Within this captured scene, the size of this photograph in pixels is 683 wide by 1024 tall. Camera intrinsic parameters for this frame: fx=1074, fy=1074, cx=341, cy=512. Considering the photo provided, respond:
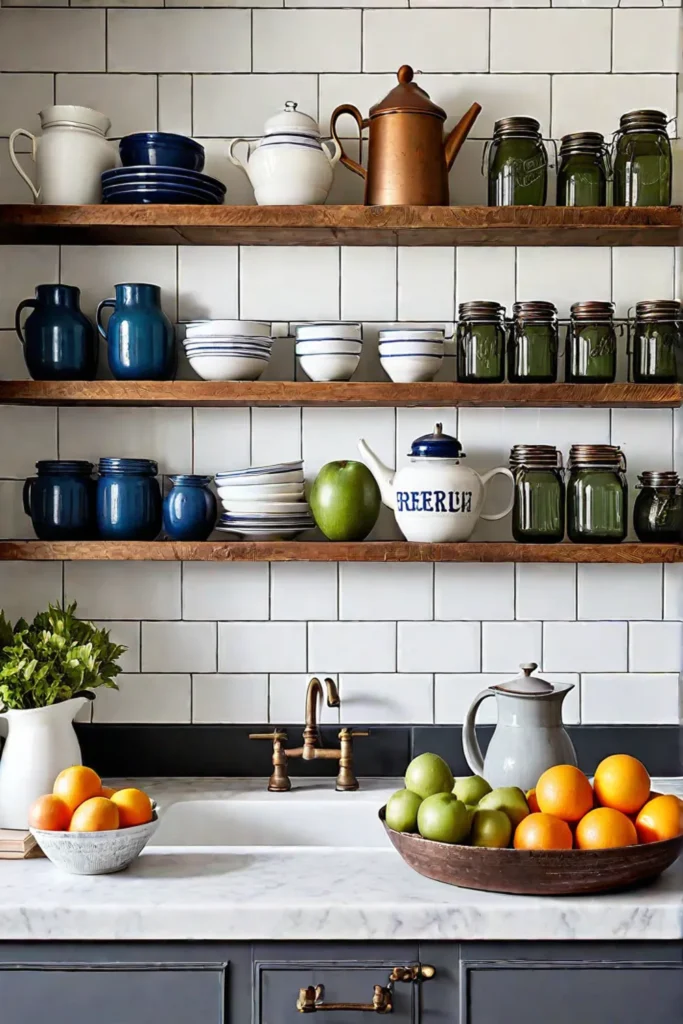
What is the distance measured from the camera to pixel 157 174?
1.93m

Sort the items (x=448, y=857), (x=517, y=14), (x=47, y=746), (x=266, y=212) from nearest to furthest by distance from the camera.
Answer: (x=448, y=857) → (x=47, y=746) → (x=266, y=212) → (x=517, y=14)

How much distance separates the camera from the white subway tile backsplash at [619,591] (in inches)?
82.9

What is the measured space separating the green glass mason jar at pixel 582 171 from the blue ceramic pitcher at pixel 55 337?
93 centimetres

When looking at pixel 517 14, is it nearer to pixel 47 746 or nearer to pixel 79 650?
pixel 79 650

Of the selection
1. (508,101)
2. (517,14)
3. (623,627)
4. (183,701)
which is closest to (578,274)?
(508,101)

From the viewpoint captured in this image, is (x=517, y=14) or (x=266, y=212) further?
(x=517, y=14)

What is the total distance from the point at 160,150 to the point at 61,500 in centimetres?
66

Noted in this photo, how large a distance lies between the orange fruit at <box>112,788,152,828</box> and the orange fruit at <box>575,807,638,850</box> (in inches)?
24.4

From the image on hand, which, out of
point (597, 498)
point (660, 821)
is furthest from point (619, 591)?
point (660, 821)

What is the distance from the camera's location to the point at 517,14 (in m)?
2.08

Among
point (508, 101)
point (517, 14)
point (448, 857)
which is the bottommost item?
point (448, 857)

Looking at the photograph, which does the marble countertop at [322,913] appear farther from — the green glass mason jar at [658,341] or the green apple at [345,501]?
the green glass mason jar at [658,341]

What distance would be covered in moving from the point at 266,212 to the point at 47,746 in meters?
1.00

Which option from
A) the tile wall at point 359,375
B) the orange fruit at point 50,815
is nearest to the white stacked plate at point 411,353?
the tile wall at point 359,375
